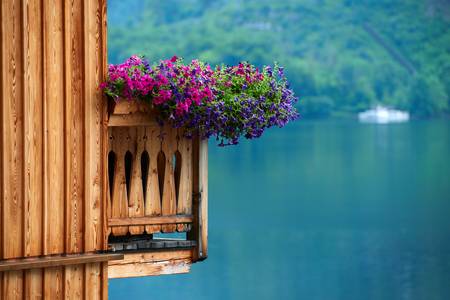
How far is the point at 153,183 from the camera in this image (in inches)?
241

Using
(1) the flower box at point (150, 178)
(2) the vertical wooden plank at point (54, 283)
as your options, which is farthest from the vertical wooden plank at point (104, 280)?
(1) the flower box at point (150, 178)

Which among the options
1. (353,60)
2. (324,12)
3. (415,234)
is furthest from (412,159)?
(324,12)

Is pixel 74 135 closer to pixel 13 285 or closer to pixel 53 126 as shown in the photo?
pixel 53 126

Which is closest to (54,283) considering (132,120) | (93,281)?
(93,281)

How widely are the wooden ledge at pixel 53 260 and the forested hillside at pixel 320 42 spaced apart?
94.2m

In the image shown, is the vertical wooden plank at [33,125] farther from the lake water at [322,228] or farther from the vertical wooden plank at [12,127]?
the lake water at [322,228]

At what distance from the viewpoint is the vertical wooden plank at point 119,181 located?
5.99 m

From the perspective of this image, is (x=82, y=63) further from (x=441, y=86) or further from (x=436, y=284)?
(x=441, y=86)

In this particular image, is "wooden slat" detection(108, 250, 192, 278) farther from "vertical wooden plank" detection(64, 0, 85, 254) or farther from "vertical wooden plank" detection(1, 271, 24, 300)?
"vertical wooden plank" detection(1, 271, 24, 300)

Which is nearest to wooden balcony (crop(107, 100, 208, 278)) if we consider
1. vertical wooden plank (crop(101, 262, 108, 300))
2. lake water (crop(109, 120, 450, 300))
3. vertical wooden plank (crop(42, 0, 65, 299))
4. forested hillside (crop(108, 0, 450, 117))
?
vertical wooden plank (crop(101, 262, 108, 300))

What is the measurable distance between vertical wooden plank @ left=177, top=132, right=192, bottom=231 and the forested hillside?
93579 millimetres

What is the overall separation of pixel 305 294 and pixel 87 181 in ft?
56.8

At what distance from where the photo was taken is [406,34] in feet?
395

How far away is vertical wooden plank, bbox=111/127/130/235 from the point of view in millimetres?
5988
